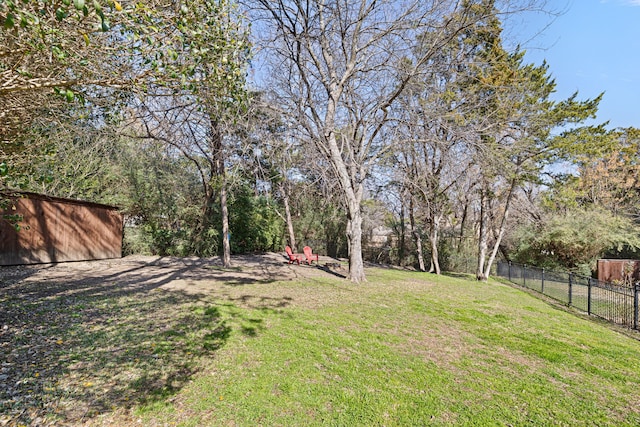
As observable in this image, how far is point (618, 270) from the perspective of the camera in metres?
14.8

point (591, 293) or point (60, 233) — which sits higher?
point (60, 233)

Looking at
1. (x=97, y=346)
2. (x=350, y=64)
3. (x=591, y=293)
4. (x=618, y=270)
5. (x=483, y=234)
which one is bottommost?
(x=97, y=346)

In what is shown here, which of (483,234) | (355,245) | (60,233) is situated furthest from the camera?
(483,234)

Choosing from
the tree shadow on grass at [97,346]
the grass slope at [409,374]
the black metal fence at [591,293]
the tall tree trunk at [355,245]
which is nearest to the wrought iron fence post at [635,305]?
the black metal fence at [591,293]

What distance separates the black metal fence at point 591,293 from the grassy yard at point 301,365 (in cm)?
133

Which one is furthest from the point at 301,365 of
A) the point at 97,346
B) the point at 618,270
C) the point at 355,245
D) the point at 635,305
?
the point at 618,270

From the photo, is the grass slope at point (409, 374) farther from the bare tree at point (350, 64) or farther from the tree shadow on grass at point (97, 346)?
the bare tree at point (350, 64)

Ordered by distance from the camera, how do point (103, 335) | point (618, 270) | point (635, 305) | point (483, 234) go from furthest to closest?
1. point (618, 270)
2. point (483, 234)
3. point (635, 305)
4. point (103, 335)

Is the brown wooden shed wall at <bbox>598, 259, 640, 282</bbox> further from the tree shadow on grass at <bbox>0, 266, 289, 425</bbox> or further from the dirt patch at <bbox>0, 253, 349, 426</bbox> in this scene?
the tree shadow on grass at <bbox>0, 266, 289, 425</bbox>

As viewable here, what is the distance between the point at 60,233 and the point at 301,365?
1216cm

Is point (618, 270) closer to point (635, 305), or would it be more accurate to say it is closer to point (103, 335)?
point (635, 305)

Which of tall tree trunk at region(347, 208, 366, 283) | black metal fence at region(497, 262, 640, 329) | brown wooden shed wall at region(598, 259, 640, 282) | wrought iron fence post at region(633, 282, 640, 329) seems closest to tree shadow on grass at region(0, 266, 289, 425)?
tall tree trunk at region(347, 208, 366, 283)

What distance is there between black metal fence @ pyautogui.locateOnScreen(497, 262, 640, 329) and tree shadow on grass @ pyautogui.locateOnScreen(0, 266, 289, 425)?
25.4 feet

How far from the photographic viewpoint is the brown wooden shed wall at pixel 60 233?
1031 centimetres
